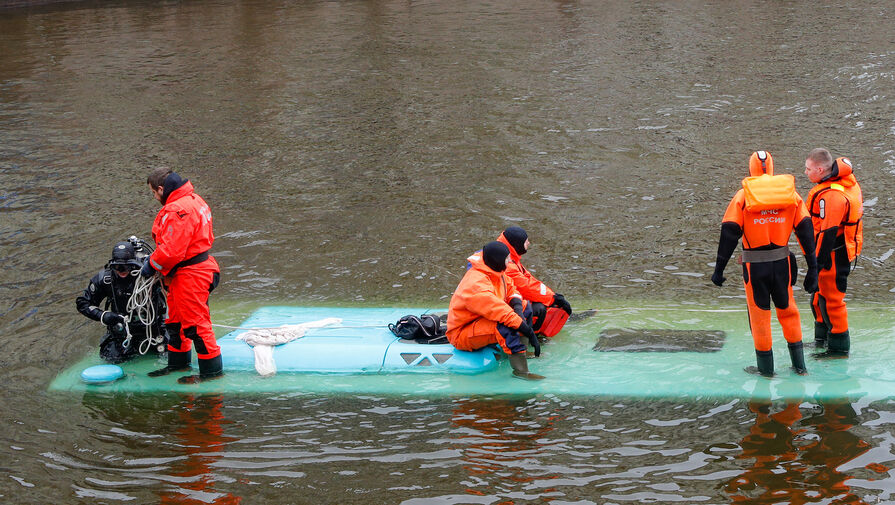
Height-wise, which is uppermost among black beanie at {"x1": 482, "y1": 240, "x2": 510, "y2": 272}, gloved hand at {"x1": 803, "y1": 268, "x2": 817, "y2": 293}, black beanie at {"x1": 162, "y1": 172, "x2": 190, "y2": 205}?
black beanie at {"x1": 162, "y1": 172, "x2": 190, "y2": 205}

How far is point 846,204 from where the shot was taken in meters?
7.40

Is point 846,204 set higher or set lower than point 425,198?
higher

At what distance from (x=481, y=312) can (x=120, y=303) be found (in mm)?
Result: 3393

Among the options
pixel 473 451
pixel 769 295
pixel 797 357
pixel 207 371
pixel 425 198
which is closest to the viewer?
pixel 473 451

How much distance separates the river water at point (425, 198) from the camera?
6.97 meters

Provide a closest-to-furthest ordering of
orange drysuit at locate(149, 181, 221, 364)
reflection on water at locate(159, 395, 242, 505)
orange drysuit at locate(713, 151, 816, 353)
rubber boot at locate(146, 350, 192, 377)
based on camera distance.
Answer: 1. reflection on water at locate(159, 395, 242, 505)
2. orange drysuit at locate(713, 151, 816, 353)
3. orange drysuit at locate(149, 181, 221, 364)
4. rubber boot at locate(146, 350, 192, 377)

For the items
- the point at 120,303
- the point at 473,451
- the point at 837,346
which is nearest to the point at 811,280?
the point at 837,346

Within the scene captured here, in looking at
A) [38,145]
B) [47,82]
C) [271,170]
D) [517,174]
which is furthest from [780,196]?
[47,82]

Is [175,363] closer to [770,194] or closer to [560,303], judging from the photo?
[560,303]

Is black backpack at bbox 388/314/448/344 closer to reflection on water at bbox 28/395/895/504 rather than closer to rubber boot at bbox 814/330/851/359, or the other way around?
reflection on water at bbox 28/395/895/504

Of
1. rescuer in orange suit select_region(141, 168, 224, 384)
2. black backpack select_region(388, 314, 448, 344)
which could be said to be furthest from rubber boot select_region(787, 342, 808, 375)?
rescuer in orange suit select_region(141, 168, 224, 384)

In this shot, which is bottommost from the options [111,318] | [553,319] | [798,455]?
[798,455]

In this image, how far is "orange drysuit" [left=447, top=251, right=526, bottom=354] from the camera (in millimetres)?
7887

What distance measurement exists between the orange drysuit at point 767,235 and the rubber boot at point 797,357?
0.54ft
